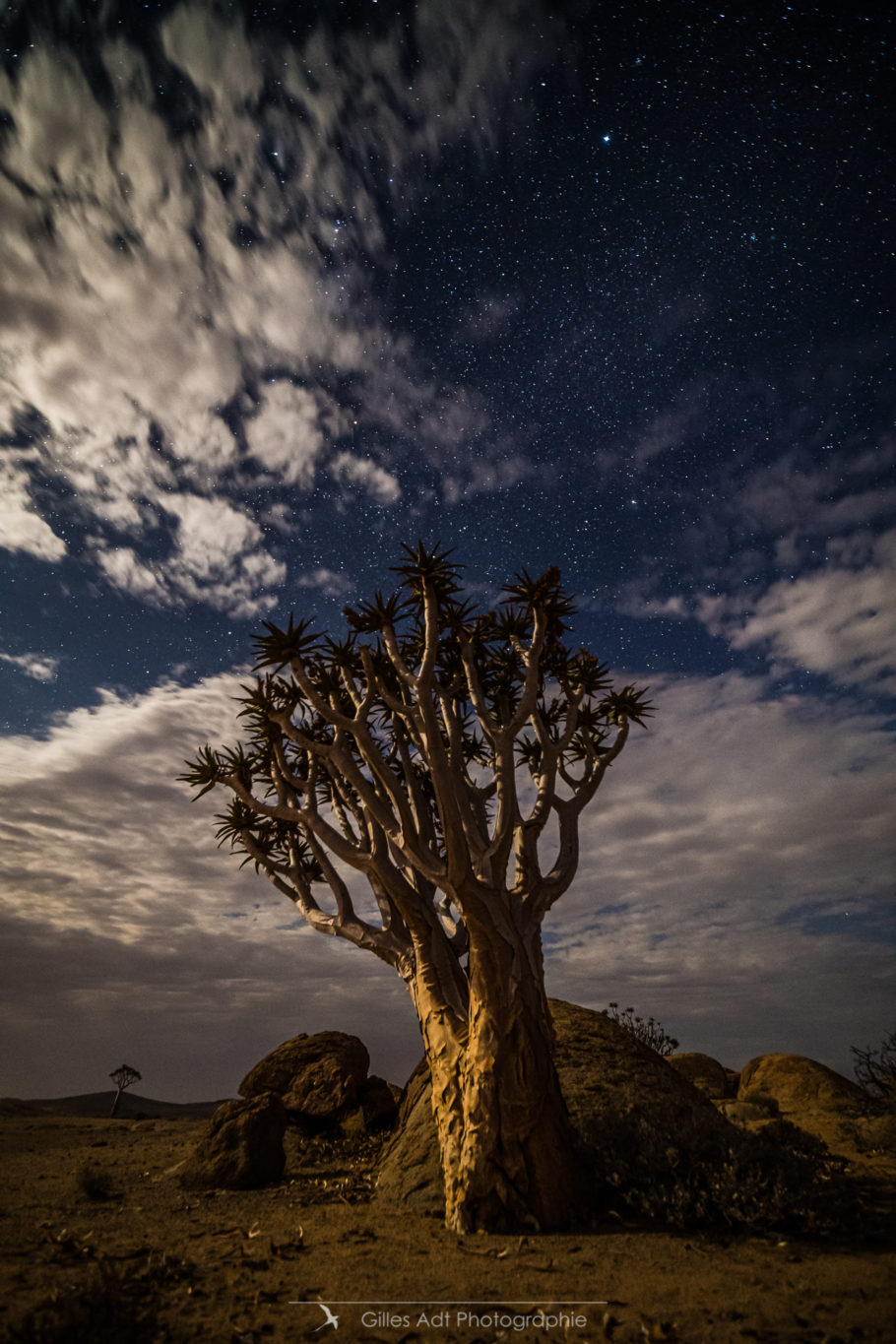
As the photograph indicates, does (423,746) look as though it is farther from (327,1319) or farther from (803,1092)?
(803,1092)

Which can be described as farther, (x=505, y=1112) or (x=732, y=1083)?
(x=732, y=1083)

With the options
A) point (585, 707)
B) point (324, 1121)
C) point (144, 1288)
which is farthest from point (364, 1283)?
point (324, 1121)

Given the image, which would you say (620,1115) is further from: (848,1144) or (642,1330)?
(848,1144)

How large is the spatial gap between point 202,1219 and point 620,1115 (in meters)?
5.64

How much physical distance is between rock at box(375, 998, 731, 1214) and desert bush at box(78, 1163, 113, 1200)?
4068 millimetres

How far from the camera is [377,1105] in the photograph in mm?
14516

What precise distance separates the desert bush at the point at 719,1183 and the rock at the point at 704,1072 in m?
14.1

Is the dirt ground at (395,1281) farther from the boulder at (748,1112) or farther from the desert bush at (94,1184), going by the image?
the boulder at (748,1112)

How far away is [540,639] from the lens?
9.64 metres

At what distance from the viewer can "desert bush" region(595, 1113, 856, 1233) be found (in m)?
7.07

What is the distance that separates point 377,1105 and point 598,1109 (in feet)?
22.0

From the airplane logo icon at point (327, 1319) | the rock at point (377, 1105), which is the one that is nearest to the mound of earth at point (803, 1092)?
the rock at point (377, 1105)

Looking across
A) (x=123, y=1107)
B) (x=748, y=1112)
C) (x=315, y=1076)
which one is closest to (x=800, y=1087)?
(x=748, y=1112)

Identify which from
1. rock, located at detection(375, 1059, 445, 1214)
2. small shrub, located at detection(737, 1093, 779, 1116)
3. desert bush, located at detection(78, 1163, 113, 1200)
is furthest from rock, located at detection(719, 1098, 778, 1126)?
desert bush, located at detection(78, 1163, 113, 1200)
